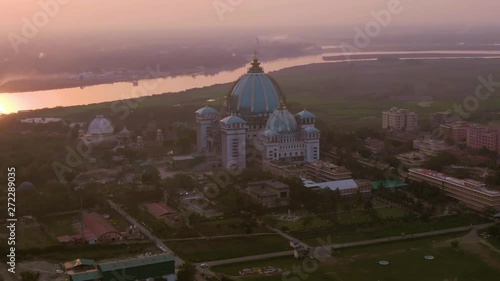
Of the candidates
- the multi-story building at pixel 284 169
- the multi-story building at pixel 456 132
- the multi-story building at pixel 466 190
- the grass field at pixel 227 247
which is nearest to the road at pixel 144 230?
the grass field at pixel 227 247

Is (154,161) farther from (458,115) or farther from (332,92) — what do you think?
(332,92)

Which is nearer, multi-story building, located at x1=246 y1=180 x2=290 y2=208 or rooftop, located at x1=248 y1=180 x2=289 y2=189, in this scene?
multi-story building, located at x1=246 y1=180 x2=290 y2=208

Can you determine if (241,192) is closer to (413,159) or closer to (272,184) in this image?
(272,184)

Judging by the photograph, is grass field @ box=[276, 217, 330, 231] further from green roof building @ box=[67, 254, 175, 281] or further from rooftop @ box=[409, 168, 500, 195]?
rooftop @ box=[409, 168, 500, 195]

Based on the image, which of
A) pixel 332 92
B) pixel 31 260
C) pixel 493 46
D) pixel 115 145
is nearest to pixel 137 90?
pixel 332 92

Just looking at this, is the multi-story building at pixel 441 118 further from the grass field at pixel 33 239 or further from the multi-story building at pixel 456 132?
the grass field at pixel 33 239

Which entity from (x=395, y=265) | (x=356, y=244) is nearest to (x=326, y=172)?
(x=356, y=244)

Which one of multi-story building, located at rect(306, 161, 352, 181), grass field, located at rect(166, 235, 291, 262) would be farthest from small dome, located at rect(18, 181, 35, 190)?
multi-story building, located at rect(306, 161, 352, 181)

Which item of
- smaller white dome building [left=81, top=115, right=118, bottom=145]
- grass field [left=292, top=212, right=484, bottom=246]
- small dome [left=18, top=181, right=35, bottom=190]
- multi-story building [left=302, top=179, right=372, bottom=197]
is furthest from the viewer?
smaller white dome building [left=81, top=115, right=118, bottom=145]
